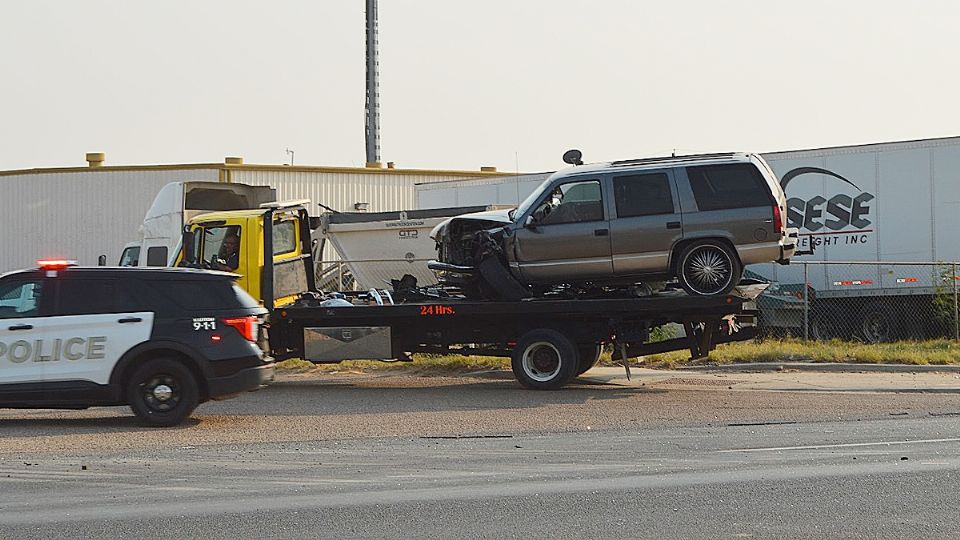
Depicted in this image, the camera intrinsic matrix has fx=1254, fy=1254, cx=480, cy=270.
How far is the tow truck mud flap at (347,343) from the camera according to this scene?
16953 millimetres

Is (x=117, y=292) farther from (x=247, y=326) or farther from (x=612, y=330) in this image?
(x=612, y=330)

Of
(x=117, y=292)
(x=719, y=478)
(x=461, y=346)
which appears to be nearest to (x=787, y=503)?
(x=719, y=478)

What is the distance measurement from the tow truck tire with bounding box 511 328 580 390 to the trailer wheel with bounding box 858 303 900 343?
9.78 meters

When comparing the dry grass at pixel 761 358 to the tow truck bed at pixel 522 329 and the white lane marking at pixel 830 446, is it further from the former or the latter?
the white lane marking at pixel 830 446

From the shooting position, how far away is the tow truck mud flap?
17.0 m

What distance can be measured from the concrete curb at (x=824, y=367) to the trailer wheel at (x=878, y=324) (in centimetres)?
528

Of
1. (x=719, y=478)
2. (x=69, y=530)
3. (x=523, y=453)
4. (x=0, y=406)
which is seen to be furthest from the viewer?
(x=0, y=406)

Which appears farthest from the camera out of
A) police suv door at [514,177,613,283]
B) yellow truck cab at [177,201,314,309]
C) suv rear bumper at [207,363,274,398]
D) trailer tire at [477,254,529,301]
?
yellow truck cab at [177,201,314,309]

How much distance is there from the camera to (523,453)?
10.9m

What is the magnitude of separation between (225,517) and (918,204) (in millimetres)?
18940

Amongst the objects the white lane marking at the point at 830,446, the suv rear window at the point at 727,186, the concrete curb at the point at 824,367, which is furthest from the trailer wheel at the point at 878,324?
the white lane marking at the point at 830,446

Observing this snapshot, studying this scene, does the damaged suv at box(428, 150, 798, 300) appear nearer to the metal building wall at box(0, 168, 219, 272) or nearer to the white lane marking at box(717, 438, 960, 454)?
the white lane marking at box(717, 438, 960, 454)

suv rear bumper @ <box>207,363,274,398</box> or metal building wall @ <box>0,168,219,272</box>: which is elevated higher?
metal building wall @ <box>0,168,219,272</box>

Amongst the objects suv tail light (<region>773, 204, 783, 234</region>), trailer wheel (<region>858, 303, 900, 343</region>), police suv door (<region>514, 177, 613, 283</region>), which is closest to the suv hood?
police suv door (<region>514, 177, 613, 283</region>)
